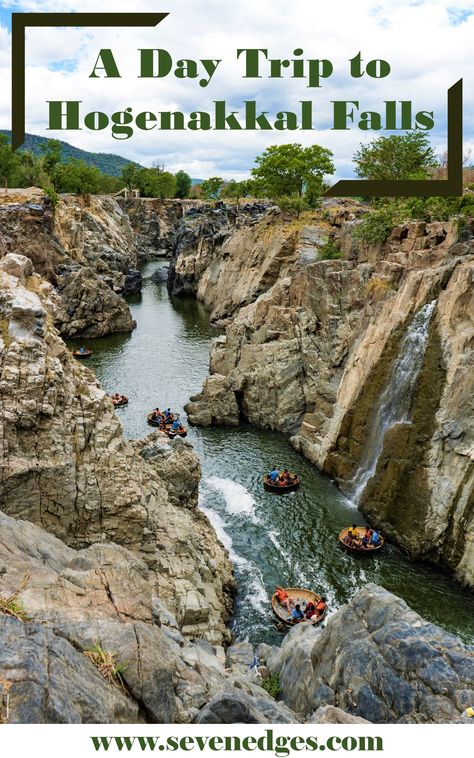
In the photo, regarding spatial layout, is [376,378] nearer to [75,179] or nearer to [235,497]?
[235,497]

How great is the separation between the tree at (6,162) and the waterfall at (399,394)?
276 ft

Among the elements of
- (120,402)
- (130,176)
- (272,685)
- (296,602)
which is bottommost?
(296,602)

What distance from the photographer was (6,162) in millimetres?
97188

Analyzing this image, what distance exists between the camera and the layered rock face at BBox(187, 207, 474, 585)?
28016mm

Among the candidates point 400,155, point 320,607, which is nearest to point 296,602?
point 320,607

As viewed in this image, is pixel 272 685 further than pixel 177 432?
No

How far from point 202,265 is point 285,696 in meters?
87.0

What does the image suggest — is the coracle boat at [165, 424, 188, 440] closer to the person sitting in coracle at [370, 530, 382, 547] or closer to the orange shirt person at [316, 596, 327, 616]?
the person sitting in coracle at [370, 530, 382, 547]

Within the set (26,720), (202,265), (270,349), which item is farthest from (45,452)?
(202,265)

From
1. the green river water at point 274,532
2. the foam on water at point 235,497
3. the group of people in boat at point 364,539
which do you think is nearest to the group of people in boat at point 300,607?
the green river water at point 274,532

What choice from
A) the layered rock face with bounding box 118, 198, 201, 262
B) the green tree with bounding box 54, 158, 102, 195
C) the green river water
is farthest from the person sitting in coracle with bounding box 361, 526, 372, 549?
the layered rock face with bounding box 118, 198, 201, 262

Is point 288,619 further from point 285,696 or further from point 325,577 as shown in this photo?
point 285,696

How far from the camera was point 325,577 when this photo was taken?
27188 millimetres

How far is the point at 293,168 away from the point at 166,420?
5665 centimetres
